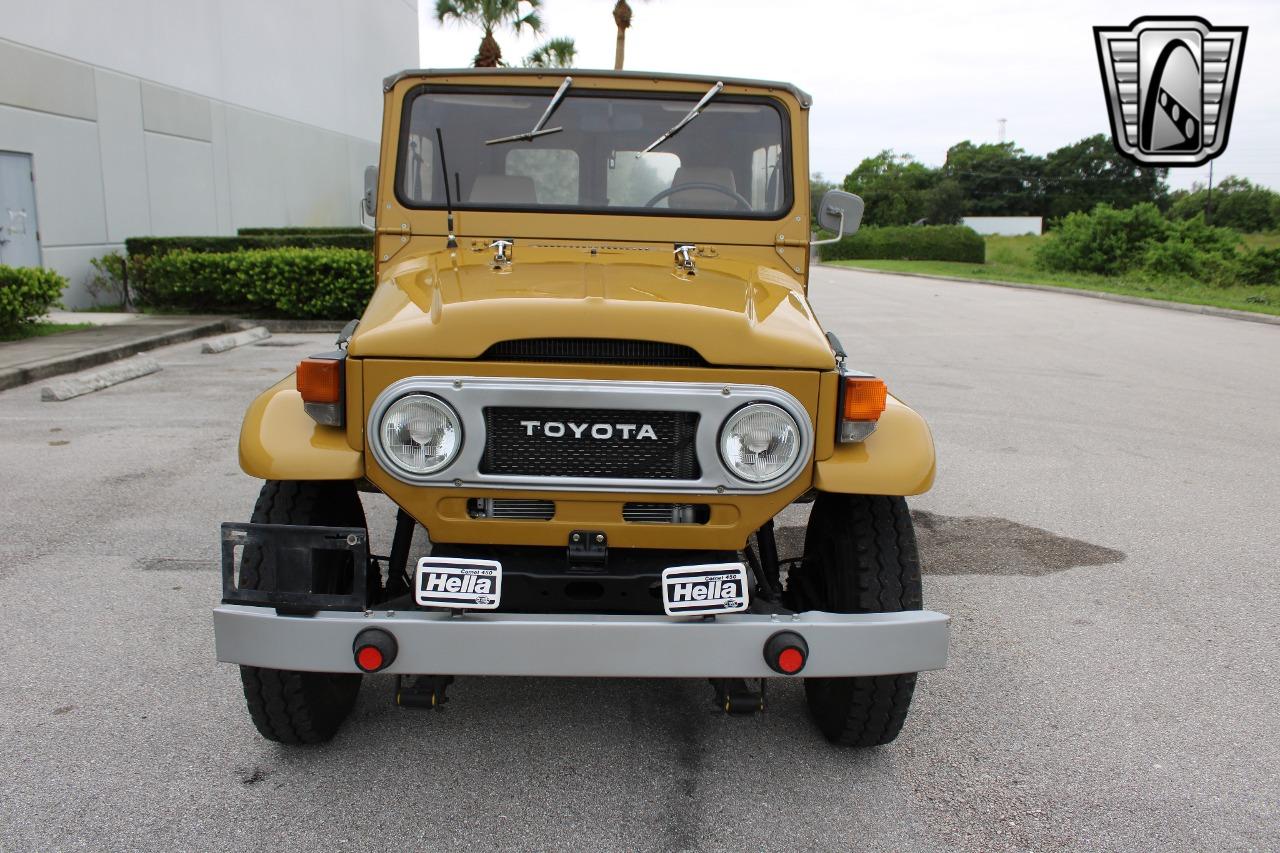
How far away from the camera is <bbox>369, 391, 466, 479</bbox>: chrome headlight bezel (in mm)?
2627

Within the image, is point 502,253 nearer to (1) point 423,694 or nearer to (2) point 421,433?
(2) point 421,433

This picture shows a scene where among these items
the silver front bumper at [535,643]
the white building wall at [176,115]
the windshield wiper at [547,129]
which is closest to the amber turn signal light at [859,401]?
the silver front bumper at [535,643]

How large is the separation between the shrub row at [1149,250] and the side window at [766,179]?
30617 millimetres

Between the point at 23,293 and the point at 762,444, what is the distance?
11300 millimetres

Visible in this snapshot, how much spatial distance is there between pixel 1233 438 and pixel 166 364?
9.94 meters

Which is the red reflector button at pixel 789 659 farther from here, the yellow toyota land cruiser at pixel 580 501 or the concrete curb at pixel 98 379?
the concrete curb at pixel 98 379

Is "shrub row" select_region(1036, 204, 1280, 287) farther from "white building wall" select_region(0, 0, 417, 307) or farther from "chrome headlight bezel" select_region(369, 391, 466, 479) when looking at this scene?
"chrome headlight bezel" select_region(369, 391, 466, 479)

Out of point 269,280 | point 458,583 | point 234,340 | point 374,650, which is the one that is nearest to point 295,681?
point 374,650

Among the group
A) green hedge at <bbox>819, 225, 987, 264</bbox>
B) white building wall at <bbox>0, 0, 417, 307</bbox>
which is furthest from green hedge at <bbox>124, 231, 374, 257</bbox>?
green hedge at <bbox>819, 225, 987, 264</bbox>

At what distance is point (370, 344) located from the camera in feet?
8.72

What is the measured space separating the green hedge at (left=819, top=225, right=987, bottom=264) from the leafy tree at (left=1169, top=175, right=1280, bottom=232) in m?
17.1

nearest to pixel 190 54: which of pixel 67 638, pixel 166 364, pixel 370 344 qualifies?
pixel 166 364

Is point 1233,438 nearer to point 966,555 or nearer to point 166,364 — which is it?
point 966,555

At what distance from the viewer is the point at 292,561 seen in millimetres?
2652
